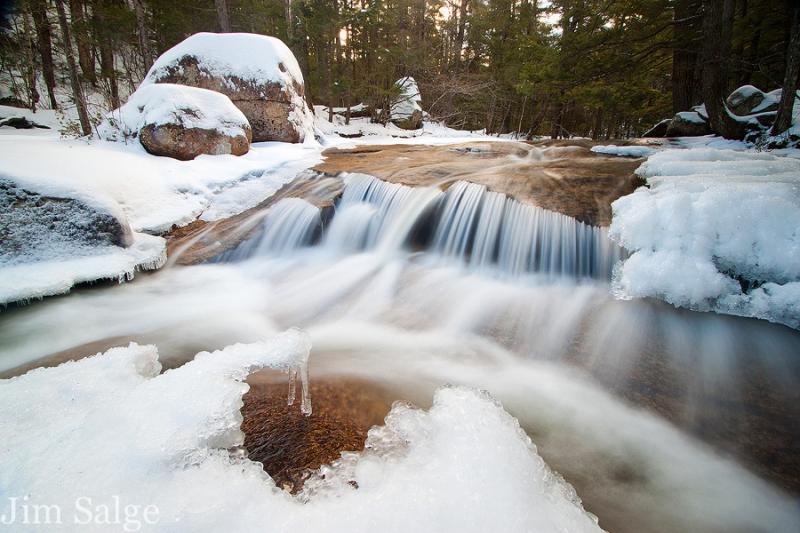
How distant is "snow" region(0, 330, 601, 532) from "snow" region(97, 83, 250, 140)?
4970mm

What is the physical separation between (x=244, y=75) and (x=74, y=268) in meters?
6.30

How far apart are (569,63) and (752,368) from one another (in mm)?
8233

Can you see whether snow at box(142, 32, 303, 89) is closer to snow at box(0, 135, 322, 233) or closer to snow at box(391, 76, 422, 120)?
snow at box(0, 135, 322, 233)

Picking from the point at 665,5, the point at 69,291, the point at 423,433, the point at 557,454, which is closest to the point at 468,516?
the point at 423,433

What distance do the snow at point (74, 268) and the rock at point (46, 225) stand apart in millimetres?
67

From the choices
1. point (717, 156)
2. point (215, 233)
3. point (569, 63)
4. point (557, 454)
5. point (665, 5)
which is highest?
point (665, 5)

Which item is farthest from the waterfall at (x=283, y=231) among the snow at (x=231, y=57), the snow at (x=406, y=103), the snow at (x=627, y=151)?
the snow at (x=406, y=103)

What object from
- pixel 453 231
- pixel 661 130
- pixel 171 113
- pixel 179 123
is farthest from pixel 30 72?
pixel 661 130

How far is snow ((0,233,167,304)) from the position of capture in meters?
2.62

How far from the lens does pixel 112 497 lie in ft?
3.70

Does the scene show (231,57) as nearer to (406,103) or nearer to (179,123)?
(179,123)

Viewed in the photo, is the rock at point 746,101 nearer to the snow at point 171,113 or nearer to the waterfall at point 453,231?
the waterfall at point 453,231

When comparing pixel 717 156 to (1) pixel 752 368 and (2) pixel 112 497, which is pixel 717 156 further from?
(2) pixel 112 497

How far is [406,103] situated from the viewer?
16.9 m
